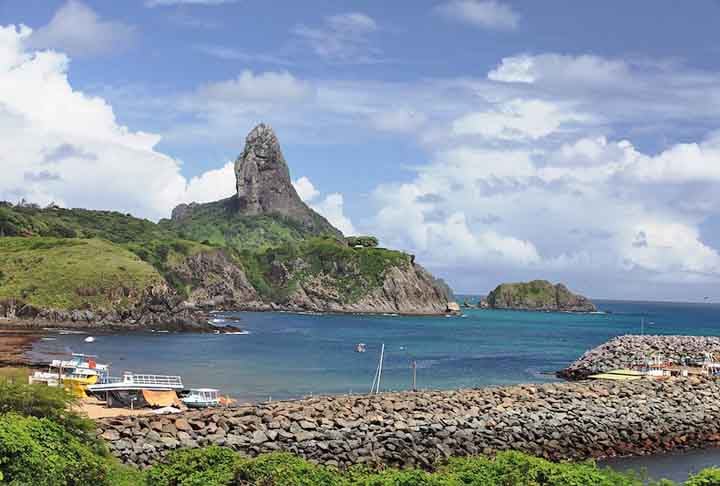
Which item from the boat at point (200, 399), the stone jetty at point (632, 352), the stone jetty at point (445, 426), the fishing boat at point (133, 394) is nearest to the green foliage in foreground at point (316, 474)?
the stone jetty at point (445, 426)

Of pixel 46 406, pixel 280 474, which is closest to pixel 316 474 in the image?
pixel 280 474

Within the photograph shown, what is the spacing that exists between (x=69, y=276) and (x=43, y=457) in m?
107

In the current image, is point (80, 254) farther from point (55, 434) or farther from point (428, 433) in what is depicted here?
point (55, 434)

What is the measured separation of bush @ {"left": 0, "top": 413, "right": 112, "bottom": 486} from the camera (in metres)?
15.2

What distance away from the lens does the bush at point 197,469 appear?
16.2 metres

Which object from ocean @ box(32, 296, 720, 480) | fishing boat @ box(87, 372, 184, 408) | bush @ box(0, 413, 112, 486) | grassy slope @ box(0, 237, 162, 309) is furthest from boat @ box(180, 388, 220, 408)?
grassy slope @ box(0, 237, 162, 309)

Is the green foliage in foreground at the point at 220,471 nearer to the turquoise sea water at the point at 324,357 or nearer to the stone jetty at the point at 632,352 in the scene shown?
the turquoise sea water at the point at 324,357

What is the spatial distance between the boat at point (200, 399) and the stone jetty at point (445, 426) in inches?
398

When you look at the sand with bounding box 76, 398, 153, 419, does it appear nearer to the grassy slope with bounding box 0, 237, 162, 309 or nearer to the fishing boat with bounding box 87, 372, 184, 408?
the fishing boat with bounding box 87, 372, 184, 408

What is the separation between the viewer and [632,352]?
230 ft

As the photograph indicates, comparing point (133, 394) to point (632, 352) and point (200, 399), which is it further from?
point (632, 352)

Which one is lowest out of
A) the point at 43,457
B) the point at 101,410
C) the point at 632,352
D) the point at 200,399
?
the point at 101,410

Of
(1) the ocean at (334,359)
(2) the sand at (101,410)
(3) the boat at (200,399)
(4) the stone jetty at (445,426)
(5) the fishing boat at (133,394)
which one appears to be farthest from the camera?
(1) the ocean at (334,359)

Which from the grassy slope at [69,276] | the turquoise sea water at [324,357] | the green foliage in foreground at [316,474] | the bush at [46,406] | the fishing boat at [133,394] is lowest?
the turquoise sea water at [324,357]
